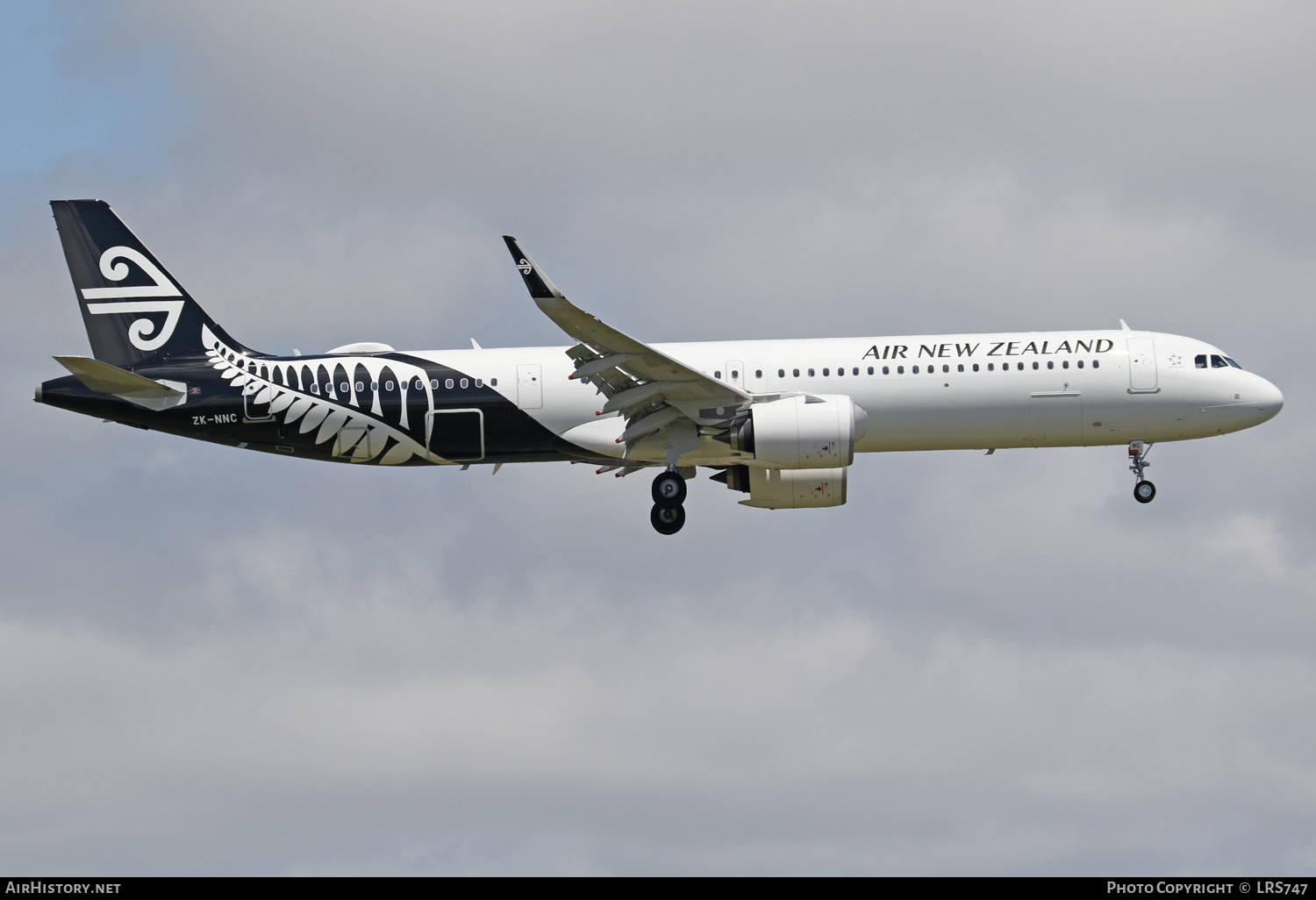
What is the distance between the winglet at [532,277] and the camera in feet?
138

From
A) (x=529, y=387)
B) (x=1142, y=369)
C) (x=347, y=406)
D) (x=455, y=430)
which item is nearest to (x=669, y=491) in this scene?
(x=529, y=387)

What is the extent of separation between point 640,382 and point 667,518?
4084 mm

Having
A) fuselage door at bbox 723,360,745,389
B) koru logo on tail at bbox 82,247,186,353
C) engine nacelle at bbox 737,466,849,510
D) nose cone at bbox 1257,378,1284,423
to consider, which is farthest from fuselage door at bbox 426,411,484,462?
nose cone at bbox 1257,378,1284,423

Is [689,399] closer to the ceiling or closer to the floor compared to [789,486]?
closer to the ceiling

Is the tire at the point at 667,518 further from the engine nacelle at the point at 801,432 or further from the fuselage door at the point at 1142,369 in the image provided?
the fuselage door at the point at 1142,369

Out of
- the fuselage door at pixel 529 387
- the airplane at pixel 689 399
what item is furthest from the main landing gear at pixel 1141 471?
the fuselage door at pixel 529 387

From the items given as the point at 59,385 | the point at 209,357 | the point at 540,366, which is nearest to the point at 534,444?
the point at 540,366

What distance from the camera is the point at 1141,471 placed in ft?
162

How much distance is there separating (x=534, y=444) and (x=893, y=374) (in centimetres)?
1014

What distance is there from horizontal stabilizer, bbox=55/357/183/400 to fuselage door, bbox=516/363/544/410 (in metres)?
9.70

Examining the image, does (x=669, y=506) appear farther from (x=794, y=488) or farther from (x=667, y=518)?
(x=794, y=488)

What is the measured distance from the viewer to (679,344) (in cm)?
4900

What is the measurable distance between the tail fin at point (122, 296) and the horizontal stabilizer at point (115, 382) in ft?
5.80

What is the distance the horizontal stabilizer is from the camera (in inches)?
1864
